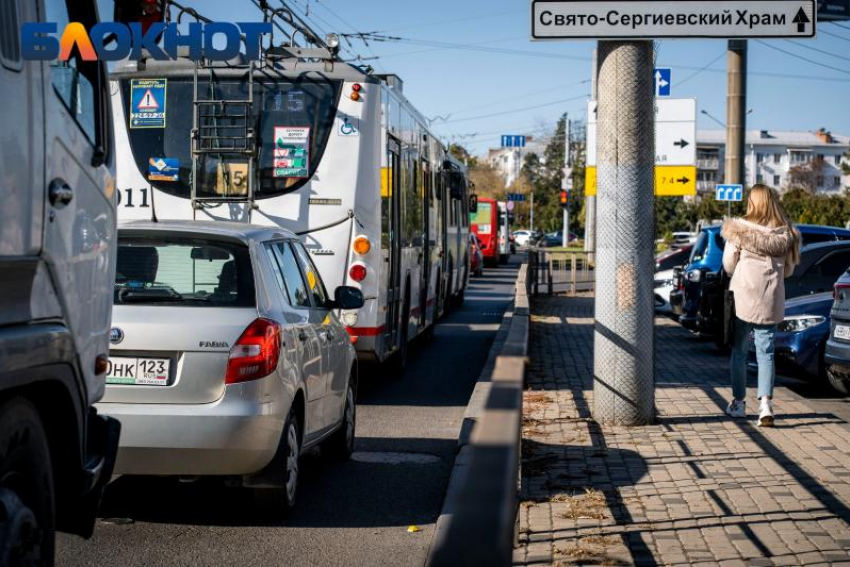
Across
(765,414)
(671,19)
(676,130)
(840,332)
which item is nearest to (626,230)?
(671,19)

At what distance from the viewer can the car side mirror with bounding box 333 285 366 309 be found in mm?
8422

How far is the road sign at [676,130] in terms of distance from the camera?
21.8 meters

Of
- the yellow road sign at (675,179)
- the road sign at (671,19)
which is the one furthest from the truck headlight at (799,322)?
the yellow road sign at (675,179)

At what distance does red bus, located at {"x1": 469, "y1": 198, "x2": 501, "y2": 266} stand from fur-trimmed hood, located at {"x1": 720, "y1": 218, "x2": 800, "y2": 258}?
44766mm

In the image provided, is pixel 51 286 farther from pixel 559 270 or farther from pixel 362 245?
pixel 559 270

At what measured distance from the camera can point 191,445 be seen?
6473mm

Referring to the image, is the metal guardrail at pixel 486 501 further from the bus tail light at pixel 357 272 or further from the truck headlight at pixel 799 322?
the truck headlight at pixel 799 322

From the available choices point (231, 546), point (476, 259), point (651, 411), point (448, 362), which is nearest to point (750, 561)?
point (231, 546)

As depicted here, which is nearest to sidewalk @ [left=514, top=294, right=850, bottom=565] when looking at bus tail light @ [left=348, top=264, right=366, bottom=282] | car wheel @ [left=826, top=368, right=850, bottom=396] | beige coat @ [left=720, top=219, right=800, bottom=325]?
beige coat @ [left=720, top=219, right=800, bottom=325]

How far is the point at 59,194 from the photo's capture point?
4230 mm

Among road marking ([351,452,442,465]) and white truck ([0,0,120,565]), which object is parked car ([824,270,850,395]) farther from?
white truck ([0,0,120,565])

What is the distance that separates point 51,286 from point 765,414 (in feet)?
22.5

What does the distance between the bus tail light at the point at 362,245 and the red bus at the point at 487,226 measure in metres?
42.9

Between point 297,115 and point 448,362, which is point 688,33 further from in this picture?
point 448,362
